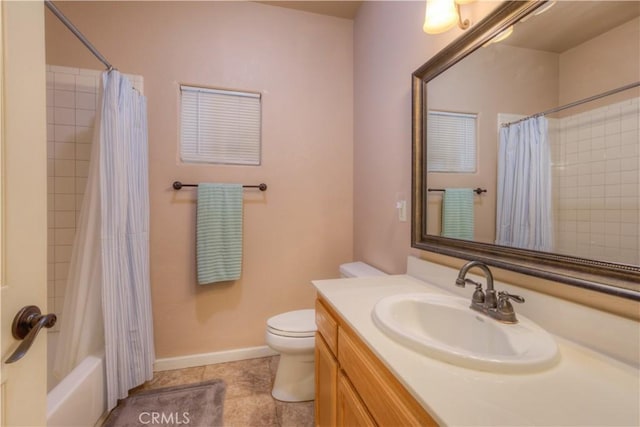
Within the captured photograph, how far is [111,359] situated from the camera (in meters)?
1.47

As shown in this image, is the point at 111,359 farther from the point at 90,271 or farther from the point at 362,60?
the point at 362,60

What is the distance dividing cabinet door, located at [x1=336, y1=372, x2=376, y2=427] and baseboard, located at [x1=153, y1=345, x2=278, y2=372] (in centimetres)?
125

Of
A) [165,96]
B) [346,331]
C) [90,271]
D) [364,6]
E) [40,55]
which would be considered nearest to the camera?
[40,55]

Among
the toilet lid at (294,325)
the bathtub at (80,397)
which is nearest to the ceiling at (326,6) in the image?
the toilet lid at (294,325)

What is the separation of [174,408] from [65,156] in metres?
1.72

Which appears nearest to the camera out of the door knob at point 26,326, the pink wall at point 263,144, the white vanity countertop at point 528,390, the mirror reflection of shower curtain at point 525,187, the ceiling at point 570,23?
the white vanity countertop at point 528,390

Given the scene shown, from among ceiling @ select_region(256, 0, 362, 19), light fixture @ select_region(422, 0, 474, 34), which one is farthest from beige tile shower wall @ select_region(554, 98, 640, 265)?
ceiling @ select_region(256, 0, 362, 19)

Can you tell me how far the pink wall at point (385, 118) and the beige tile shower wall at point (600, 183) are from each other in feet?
2.17

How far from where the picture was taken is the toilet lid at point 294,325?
5.03ft

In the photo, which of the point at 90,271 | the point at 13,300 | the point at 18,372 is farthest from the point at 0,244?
the point at 90,271

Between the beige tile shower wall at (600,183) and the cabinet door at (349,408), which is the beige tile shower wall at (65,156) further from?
the beige tile shower wall at (600,183)

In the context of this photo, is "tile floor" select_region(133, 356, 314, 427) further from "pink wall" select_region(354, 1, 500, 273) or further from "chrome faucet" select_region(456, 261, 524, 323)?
"chrome faucet" select_region(456, 261, 524, 323)

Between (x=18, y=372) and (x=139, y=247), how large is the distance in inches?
44.2

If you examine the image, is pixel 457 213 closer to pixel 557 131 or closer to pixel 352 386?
pixel 557 131
